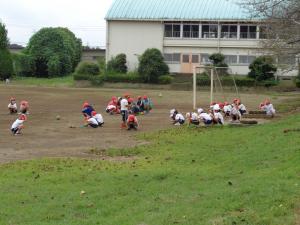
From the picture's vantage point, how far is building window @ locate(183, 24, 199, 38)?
68.1 m

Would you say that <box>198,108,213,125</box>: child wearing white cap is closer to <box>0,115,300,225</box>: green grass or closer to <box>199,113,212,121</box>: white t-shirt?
<box>199,113,212,121</box>: white t-shirt

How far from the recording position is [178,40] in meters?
68.2

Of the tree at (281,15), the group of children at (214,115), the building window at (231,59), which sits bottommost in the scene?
the group of children at (214,115)

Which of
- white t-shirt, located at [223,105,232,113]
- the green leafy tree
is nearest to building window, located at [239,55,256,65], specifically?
the green leafy tree

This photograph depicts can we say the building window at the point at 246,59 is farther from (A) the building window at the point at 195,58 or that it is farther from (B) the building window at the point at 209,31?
(A) the building window at the point at 195,58

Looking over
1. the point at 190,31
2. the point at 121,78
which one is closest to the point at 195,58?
the point at 190,31

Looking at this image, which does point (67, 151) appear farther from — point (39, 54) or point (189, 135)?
point (39, 54)

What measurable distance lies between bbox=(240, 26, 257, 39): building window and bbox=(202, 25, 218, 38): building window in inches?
117

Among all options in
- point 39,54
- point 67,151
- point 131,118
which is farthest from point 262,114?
point 39,54

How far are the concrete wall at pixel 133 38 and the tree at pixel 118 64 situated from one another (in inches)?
78.9

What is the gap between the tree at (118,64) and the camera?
65375 mm

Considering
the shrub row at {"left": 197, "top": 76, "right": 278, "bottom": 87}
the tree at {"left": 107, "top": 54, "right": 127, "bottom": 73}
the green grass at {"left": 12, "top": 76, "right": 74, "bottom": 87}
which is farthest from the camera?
the tree at {"left": 107, "top": 54, "right": 127, "bottom": 73}

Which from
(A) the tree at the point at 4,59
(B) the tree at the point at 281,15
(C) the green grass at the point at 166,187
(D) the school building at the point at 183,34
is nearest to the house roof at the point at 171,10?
(D) the school building at the point at 183,34

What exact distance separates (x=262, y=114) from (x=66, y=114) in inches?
406
